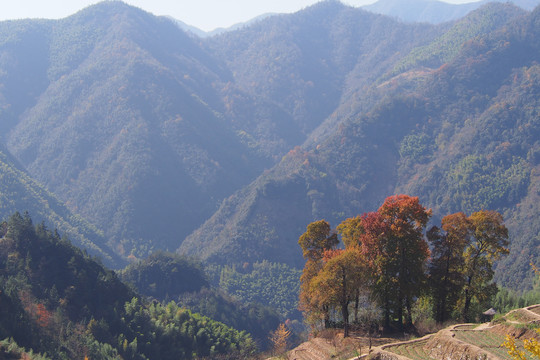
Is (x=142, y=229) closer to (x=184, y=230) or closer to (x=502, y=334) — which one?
(x=184, y=230)

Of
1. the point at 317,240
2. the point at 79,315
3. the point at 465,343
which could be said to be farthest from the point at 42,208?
the point at 465,343

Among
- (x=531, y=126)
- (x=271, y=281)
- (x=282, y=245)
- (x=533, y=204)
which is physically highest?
(x=531, y=126)

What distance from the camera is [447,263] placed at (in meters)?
41.5

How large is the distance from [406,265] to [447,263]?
3.56 meters

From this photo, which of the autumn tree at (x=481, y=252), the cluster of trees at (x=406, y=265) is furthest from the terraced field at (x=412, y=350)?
the autumn tree at (x=481, y=252)

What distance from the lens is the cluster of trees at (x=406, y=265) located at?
1554 inches

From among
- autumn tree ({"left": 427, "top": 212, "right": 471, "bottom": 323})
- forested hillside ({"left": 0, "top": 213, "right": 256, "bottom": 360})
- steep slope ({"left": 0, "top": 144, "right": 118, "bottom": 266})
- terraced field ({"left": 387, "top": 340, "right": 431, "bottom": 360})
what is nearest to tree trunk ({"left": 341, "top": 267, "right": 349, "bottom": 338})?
terraced field ({"left": 387, "top": 340, "right": 431, "bottom": 360})

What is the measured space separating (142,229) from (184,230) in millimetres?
15234

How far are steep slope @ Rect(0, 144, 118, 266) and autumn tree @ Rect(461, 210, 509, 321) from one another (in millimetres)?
116982

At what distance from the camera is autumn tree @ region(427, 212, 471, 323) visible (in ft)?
133

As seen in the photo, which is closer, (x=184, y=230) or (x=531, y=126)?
(x=531, y=126)

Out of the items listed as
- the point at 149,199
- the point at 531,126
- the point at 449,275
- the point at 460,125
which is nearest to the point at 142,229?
the point at 149,199

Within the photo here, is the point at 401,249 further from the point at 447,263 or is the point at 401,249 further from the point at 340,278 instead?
the point at 340,278

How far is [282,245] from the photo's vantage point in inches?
6471
